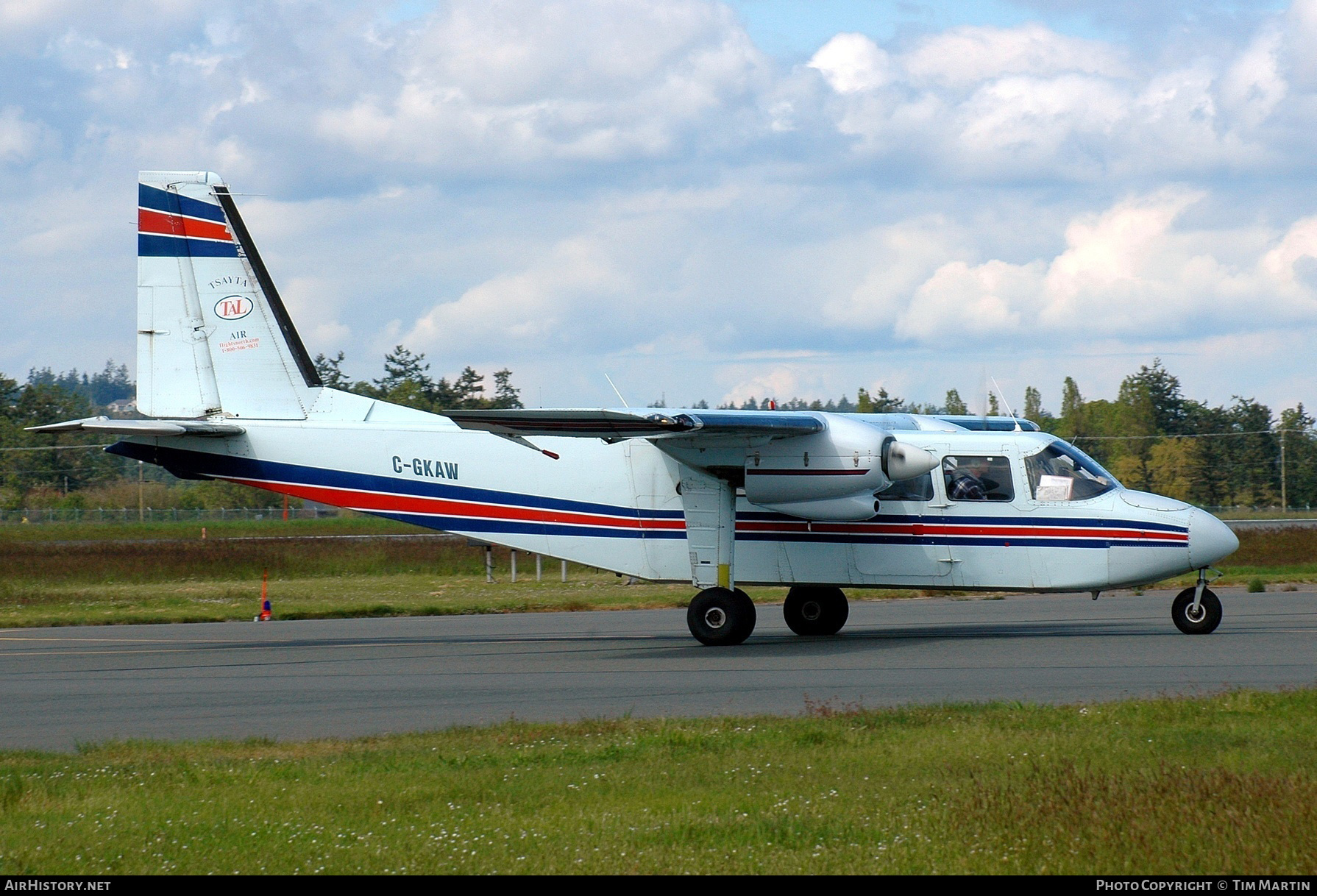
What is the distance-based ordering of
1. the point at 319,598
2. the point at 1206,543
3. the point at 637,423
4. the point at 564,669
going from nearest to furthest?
1. the point at 564,669
2. the point at 637,423
3. the point at 1206,543
4. the point at 319,598

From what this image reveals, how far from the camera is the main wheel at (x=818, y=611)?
1756cm

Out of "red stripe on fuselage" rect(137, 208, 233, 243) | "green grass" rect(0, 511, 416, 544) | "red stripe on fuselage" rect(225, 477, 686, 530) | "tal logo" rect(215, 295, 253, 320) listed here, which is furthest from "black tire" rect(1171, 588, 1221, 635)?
"green grass" rect(0, 511, 416, 544)

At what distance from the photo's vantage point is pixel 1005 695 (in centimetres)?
1122

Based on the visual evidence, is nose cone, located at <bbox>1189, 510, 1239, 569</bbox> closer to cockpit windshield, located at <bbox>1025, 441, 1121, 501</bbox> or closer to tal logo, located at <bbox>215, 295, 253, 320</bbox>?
cockpit windshield, located at <bbox>1025, 441, 1121, 501</bbox>

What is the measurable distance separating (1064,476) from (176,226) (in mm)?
13006

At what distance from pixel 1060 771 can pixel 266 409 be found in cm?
1363

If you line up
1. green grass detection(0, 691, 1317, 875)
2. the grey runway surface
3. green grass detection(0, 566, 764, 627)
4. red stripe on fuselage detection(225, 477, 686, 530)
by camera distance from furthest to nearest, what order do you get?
green grass detection(0, 566, 764, 627)
red stripe on fuselage detection(225, 477, 686, 530)
the grey runway surface
green grass detection(0, 691, 1317, 875)

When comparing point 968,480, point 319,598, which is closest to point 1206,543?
point 968,480

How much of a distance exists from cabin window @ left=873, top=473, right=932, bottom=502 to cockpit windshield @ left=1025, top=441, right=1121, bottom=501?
4.28ft

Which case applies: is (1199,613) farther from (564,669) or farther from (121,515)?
(121,515)

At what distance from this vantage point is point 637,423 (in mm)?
14461

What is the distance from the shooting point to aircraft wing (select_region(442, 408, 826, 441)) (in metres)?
14.2
